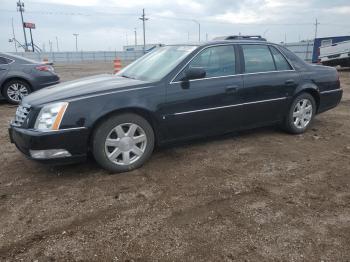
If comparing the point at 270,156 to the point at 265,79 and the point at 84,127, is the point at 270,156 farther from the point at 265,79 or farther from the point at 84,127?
the point at 84,127

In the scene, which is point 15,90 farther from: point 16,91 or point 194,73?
point 194,73

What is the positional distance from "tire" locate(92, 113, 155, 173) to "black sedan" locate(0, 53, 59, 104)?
547 centimetres

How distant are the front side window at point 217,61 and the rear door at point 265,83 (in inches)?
8.1

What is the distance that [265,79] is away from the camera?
4793 mm

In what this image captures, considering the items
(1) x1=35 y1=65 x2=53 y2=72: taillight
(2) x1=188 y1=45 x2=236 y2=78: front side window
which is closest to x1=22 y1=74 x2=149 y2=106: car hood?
(2) x1=188 y1=45 x2=236 y2=78: front side window

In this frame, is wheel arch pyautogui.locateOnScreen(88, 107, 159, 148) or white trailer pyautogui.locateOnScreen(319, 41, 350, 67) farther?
white trailer pyautogui.locateOnScreen(319, 41, 350, 67)

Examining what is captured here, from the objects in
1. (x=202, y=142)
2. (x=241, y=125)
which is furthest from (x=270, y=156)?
(x=202, y=142)

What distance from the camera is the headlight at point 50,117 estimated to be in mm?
3438

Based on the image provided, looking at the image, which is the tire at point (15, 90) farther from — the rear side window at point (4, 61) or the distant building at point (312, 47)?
the distant building at point (312, 47)

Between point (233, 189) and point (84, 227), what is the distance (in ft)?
5.11

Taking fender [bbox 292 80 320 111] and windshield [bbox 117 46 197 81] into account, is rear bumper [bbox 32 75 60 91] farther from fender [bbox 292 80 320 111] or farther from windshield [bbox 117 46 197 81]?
fender [bbox 292 80 320 111]

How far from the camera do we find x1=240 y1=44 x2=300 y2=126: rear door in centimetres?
467

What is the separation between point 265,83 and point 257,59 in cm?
39

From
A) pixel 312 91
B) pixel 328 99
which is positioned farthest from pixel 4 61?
pixel 328 99
